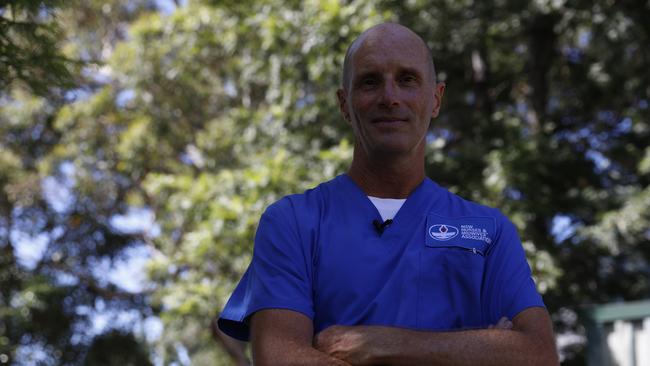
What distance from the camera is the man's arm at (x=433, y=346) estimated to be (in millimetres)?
2127

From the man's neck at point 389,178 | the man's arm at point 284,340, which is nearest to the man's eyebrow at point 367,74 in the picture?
the man's neck at point 389,178

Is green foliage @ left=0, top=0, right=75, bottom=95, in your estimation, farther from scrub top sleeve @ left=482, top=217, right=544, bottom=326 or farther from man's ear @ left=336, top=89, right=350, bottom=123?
scrub top sleeve @ left=482, top=217, right=544, bottom=326

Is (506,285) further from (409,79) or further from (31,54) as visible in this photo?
(31,54)

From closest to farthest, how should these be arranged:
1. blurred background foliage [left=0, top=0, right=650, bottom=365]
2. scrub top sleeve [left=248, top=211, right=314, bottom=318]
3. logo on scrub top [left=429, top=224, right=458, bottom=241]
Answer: scrub top sleeve [left=248, top=211, right=314, bottom=318]
logo on scrub top [left=429, top=224, right=458, bottom=241]
blurred background foliage [left=0, top=0, right=650, bottom=365]

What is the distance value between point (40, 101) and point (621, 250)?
404 inches

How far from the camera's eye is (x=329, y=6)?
29.8 feet

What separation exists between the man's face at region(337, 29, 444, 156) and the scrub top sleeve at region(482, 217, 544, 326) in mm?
367

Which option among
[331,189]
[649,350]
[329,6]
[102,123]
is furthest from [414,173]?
[102,123]

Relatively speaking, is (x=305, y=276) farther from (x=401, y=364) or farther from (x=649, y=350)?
(x=649, y=350)

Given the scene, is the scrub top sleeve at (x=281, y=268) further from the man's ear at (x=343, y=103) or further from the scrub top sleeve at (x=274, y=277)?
the man's ear at (x=343, y=103)

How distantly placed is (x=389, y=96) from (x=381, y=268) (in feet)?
1.47

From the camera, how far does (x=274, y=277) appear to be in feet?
7.47

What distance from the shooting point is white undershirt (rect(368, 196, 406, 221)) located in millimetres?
2449

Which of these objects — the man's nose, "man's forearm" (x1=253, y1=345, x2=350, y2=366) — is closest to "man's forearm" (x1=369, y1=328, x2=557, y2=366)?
"man's forearm" (x1=253, y1=345, x2=350, y2=366)
